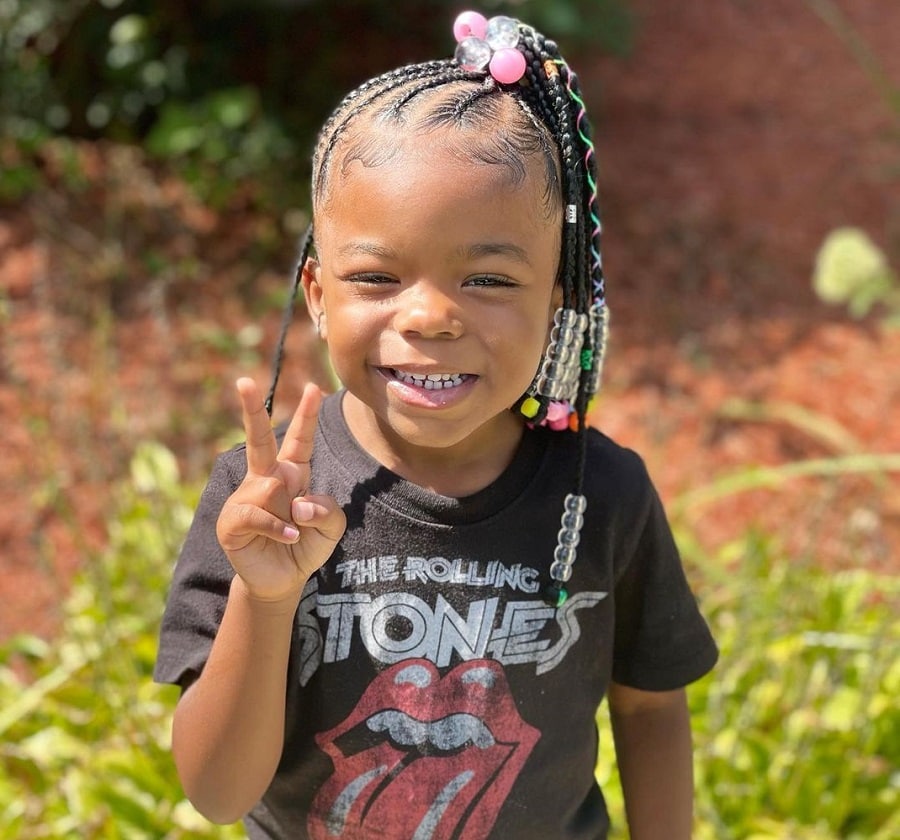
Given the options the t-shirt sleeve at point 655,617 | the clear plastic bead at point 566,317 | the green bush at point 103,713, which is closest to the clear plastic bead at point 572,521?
the t-shirt sleeve at point 655,617

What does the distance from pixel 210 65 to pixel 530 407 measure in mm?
3723

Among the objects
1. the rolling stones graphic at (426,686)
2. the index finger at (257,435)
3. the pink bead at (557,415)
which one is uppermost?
the pink bead at (557,415)

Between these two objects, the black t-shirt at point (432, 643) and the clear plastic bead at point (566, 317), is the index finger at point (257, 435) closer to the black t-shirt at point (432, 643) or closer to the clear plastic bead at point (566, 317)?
the black t-shirt at point (432, 643)

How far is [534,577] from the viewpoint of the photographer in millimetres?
1410

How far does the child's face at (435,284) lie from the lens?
1231 millimetres

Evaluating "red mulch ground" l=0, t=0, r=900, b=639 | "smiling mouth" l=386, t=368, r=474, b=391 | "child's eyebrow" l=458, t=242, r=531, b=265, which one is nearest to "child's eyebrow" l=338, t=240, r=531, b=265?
"child's eyebrow" l=458, t=242, r=531, b=265

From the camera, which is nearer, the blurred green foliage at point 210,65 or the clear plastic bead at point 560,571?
the clear plastic bead at point 560,571

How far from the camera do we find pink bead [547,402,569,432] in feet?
4.78

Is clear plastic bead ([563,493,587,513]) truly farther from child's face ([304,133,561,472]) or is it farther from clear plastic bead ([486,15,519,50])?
clear plastic bead ([486,15,519,50])

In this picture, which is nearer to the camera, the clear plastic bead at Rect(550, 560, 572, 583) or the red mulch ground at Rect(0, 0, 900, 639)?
the clear plastic bead at Rect(550, 560, 572, 583)

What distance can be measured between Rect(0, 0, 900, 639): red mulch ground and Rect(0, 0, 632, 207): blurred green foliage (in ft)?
0.61

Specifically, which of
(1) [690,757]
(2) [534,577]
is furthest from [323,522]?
(1) [690,757]

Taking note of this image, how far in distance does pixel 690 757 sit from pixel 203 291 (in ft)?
10.1

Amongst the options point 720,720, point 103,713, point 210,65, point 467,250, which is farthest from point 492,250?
point 210,65
